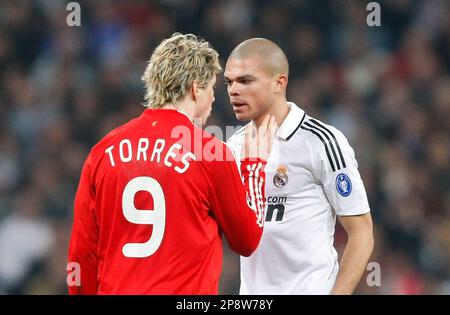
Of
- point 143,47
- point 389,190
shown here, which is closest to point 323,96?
point 389,190

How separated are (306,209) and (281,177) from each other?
0.60 ft

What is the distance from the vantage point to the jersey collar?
384 centimetres

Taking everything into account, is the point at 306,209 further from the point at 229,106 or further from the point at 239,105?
the point at 229,106

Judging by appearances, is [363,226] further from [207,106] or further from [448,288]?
[448,288]

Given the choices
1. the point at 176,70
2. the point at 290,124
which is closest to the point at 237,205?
the point at 176,70

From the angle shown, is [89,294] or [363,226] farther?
[363,226]

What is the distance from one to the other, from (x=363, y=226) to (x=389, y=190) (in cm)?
359

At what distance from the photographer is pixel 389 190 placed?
711 centimetres

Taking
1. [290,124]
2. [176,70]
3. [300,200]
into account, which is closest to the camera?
[176,70]

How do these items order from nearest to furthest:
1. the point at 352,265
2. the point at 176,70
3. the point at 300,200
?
the point at 176,70 < the point at 352,265 < the point at 300,200

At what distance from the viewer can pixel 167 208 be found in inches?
119

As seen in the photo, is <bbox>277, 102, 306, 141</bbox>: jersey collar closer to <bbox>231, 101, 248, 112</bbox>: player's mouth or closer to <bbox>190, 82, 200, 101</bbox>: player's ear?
<bbox>231, 101, 248, 112</bbox>: player's mouth

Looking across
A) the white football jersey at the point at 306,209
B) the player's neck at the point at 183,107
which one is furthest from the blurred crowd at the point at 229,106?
the player's neck at the point at 183,107

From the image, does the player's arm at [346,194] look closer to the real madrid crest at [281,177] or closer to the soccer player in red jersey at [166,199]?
the real madrid crest at [281,177]
